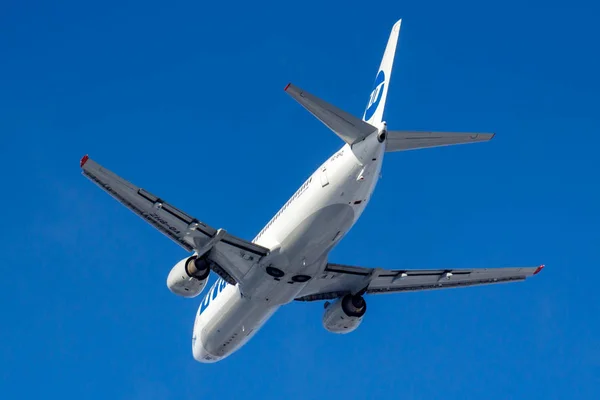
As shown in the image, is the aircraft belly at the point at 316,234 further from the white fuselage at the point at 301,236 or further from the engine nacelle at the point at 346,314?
the engine nacelle at the point at 346,314

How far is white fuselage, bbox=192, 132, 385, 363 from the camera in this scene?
3256 centimetres

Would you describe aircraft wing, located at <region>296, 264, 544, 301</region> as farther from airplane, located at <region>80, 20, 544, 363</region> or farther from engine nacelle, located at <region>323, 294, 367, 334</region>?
engine nacelle, located at <region>323, 294, 367, 334</region>

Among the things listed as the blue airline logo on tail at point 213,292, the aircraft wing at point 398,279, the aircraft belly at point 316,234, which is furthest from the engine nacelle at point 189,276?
the aircraft wing at point 398,279

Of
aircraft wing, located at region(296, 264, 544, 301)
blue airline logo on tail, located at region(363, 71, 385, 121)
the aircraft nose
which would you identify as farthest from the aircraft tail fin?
the aircraft nose

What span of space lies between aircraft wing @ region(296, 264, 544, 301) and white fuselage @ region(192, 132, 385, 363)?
2793 mm

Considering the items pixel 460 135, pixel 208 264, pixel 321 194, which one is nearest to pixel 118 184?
pixel 208 264

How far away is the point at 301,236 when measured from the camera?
34344mm

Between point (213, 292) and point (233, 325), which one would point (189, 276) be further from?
point (213, 292)

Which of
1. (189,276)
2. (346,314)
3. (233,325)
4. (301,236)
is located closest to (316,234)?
(301,236)

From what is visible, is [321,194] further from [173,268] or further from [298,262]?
[173,268]

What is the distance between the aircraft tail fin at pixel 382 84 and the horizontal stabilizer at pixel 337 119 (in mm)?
1390

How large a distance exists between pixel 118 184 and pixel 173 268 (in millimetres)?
5461

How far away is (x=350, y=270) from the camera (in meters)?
40.4

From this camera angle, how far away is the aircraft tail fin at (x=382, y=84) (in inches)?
1345
